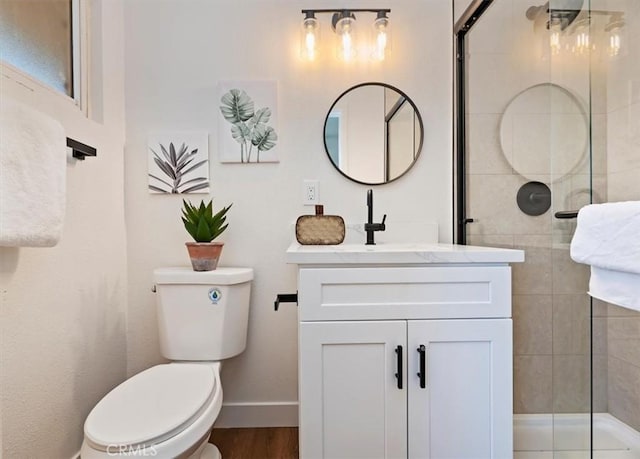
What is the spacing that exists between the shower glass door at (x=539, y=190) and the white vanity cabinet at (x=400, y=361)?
A: 0.85 feet

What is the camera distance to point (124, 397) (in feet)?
3.52

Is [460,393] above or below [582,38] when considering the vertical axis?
below

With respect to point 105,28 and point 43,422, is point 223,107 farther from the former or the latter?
point 43,422

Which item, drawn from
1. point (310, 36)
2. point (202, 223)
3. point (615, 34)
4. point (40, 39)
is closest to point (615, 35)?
point (615, 34)

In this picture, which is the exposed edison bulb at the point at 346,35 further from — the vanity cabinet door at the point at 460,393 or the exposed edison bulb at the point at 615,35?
the vanity cabinet door at the point at 460,393

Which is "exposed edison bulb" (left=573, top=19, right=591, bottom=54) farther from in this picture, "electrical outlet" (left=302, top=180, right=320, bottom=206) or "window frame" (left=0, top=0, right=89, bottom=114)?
"window frame" (left=0, top=0, right=89, bottom=114)

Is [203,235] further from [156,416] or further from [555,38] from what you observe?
[555,38]

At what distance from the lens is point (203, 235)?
146 centimetres

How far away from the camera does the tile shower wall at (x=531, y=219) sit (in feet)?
3.62

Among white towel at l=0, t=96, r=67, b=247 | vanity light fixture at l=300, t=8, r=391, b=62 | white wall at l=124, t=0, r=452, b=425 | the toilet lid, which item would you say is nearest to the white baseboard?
white wall at l=124, t=0, r=452, b=425

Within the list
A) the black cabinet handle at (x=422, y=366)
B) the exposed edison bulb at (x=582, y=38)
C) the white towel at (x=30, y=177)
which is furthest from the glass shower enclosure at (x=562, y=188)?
the white towel at (x=30, y=177)

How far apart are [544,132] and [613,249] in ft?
1.80

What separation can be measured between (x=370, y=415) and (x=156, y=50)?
1.72 meters

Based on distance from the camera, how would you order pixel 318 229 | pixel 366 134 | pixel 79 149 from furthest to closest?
pixel 366 134, pixel 318 229, pixel 79 149
